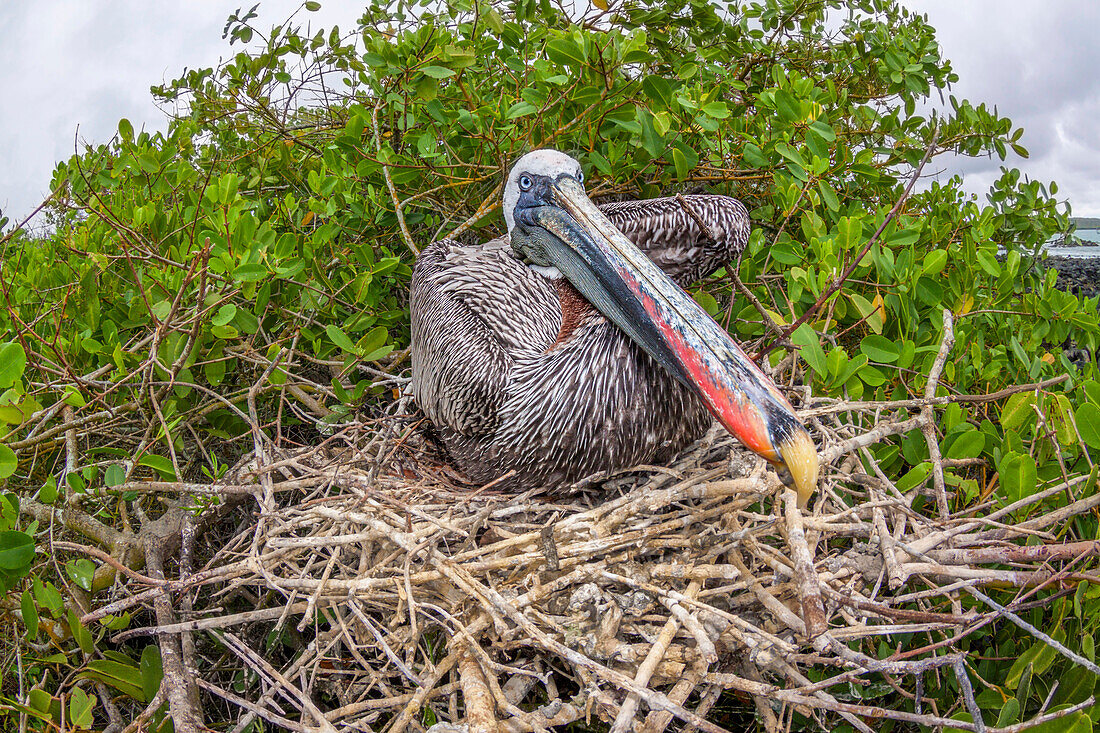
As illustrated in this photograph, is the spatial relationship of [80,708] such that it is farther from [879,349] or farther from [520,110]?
[879,349]

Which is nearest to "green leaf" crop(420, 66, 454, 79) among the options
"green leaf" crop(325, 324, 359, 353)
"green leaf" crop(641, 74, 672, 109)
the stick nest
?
"green leaf" crop(641, 74, 672, 109)

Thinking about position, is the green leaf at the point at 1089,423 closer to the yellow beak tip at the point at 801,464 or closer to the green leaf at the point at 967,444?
the green leaf at the point at 967,444

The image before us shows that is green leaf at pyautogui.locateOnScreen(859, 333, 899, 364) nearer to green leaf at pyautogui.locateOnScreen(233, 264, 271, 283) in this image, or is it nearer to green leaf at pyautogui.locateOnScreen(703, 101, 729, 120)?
green leaf at pyautogui.locateOnScreen(703, 101, 729, 120)

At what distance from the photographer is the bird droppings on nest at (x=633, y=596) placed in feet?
4.93

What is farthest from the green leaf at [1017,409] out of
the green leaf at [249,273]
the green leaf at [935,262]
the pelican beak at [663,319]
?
the green leaf at [249,273]

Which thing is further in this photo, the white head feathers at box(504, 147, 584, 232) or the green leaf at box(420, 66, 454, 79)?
the white head feathers at box(504, 147, 584, 232)

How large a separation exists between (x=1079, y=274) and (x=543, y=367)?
5007 mm

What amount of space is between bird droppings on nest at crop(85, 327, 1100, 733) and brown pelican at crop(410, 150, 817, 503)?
19 centimetres

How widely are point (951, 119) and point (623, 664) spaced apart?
9.79 ft

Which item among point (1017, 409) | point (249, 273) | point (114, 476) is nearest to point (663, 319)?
point (1017, 409)

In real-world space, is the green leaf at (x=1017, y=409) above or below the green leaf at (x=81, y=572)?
below

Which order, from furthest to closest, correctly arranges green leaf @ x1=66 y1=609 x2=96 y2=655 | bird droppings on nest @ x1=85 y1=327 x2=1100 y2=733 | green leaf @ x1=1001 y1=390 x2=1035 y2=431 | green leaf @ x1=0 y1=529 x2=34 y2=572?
1. green leaf @ x1=1001 y1=390 x2=1035 y2=431
2. green leaf @ x1=66 y1=609 x2=96 y2=655
3. green leaf @ x1=0 y1=529 x2=34 y2=572
4. bird droppings on nest @ x1=85 y1=327 x2=1100 y2=733

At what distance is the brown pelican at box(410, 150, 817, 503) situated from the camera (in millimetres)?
1882

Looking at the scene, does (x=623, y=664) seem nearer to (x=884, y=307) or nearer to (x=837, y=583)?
(x=837, y=583)
